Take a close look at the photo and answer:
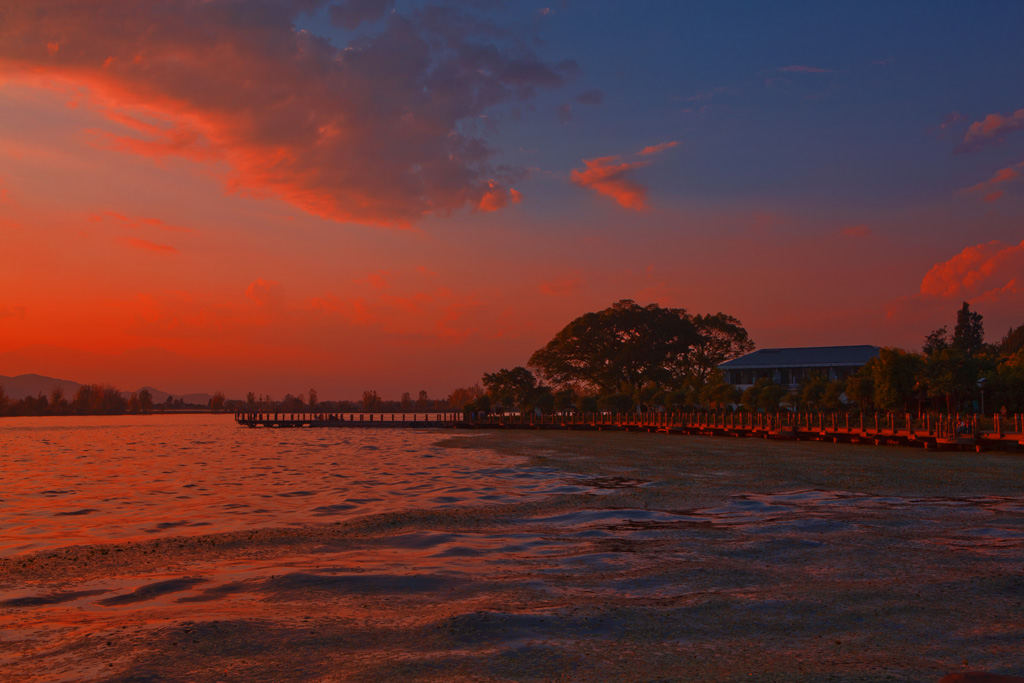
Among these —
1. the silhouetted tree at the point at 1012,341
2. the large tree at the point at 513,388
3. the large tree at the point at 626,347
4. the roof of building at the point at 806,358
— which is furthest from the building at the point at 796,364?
the large tree at the point at 513,388

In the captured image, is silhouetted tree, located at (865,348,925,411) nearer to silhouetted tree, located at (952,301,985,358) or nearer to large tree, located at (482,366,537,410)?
Result: silhouetted tree, located at (952,301,985,358)

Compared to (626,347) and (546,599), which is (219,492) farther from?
(626,347)

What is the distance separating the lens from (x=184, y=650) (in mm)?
6980

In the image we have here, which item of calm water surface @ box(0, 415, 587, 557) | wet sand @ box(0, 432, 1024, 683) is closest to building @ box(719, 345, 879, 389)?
calm water surface @ box(0, 415, 587, 557)

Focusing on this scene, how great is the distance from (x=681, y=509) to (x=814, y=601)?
8658mm

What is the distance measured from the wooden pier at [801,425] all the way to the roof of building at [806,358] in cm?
1115

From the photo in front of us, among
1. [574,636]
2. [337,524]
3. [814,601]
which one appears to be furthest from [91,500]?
[814,601]

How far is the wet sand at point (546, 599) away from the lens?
649 cm

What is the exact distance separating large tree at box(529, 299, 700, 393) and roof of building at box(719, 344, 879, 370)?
30.7 ft

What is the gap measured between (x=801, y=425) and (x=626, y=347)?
41376 millimetres

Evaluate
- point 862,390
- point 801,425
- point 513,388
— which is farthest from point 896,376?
point 513,388

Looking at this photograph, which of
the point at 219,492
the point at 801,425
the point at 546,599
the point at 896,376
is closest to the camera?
the point at 546,599

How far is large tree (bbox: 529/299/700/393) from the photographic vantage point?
322 feet

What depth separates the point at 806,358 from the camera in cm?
8500
